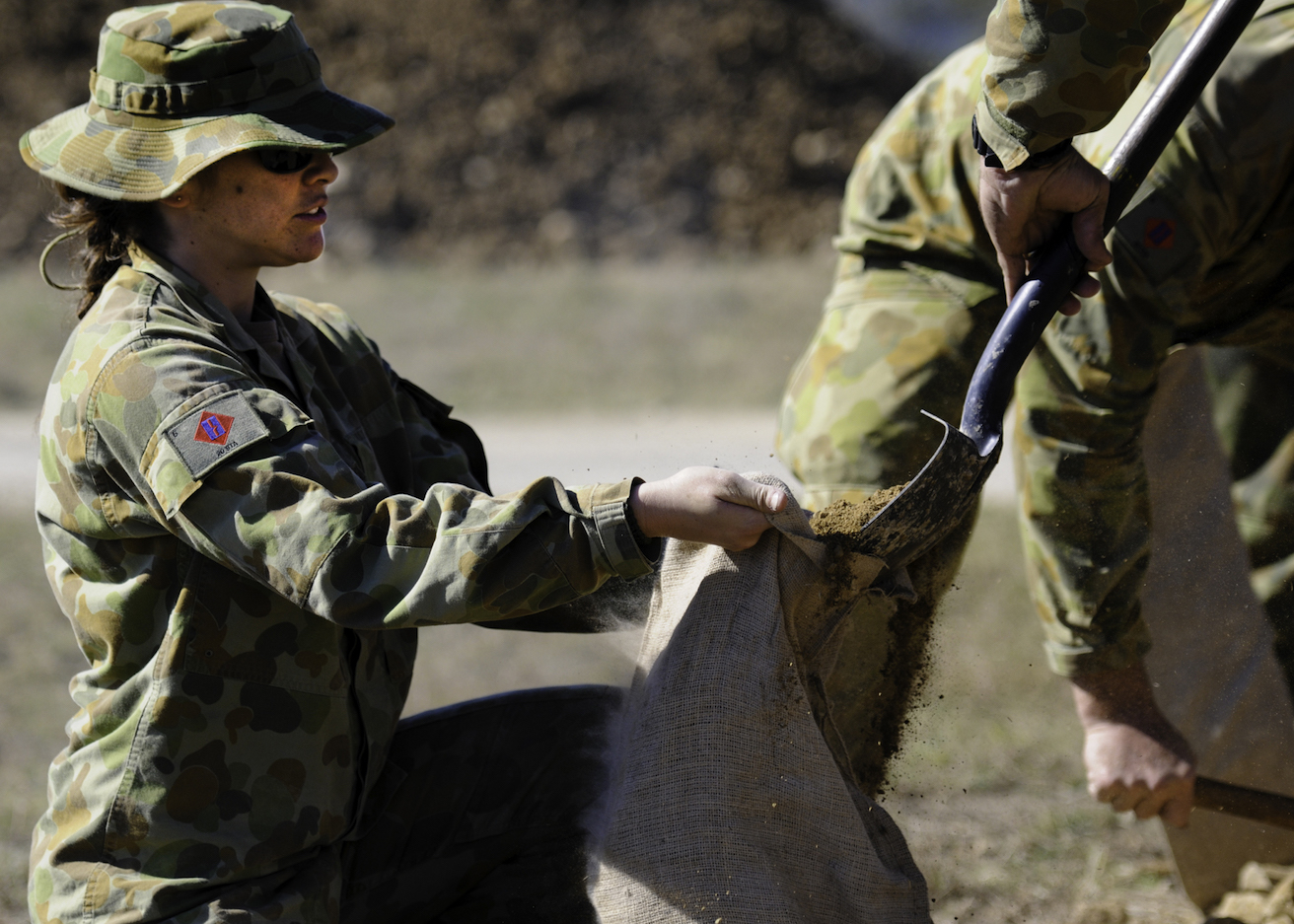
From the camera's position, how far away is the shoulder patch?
1859 millimetres

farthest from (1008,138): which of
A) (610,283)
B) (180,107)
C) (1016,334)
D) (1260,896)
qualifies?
(610,283)

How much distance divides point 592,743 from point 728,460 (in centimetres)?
→ 63

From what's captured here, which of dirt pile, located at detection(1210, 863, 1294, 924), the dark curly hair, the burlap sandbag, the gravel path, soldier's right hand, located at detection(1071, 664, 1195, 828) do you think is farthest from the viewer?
the gravel path

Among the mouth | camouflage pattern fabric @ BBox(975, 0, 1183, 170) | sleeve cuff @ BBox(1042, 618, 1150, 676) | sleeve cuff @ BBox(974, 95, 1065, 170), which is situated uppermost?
camouflage pattern fabric @ BBox(975, 0, 1183, 170)

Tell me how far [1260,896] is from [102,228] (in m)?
2.95

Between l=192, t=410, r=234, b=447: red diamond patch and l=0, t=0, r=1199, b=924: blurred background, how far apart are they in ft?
2.23

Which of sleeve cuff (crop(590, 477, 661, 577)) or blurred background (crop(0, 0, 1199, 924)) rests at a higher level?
sleeve cuff (crop(590, 477, 661, 577))

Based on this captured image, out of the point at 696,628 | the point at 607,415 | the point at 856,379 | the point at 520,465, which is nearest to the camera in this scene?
the point at 696,628

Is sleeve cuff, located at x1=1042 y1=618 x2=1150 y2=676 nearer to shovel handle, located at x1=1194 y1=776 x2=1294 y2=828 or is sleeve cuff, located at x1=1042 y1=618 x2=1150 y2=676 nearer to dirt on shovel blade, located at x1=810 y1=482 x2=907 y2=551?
shovel handle, located at x1=1194 y1=776 x2=1294 y2=828

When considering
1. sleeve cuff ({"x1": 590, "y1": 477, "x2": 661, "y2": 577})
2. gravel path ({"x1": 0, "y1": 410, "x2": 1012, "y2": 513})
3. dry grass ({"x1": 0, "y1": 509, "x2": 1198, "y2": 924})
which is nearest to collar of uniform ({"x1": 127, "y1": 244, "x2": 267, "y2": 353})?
sleeve cuff ({"x1": 590, "y1": 477, "x2": 661, "y2": 577})

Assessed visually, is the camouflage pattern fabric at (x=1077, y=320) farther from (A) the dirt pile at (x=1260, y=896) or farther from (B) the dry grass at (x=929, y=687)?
(A) the dirt pile at (x=1260, y=896)

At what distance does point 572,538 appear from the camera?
1.89 metres

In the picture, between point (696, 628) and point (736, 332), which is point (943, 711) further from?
point (736, 332)

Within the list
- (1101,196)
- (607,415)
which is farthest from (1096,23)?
(607,415)
